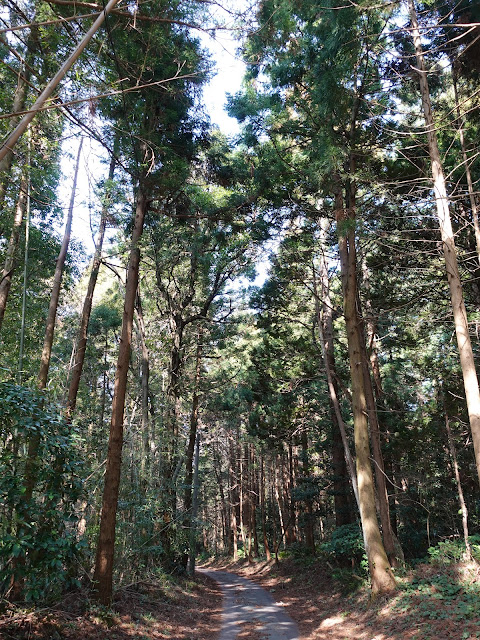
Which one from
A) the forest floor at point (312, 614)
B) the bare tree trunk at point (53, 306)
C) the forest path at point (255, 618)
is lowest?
the forest path at point (255, 618)

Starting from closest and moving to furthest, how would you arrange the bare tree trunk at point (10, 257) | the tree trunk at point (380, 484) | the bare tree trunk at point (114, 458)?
the bare tree trunk at point (114, 458), the bare tree trunk at point (10, 257), the tree trunk at point (380, 484)

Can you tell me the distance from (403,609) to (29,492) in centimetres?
606

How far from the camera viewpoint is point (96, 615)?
20.9 ft

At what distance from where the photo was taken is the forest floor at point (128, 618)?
482cm

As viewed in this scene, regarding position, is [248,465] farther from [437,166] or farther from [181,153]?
[437,166]

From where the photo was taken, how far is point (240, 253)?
13430 millimetres

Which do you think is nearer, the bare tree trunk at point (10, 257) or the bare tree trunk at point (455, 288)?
the bare tree trunk at point (455, 288)

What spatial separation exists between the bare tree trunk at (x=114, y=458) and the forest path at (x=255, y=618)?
2.59 metres

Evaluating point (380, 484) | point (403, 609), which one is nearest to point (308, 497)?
point (380, 484)

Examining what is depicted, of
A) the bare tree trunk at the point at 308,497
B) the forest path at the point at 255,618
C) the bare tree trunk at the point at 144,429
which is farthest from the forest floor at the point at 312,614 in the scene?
the bare tree trunk at the point at 308,497

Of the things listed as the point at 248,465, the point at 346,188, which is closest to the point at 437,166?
the point at 346,188

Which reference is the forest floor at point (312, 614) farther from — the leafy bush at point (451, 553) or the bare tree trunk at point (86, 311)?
the bare tree trunk at point (86, 311)

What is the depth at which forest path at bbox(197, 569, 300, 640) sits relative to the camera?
7859mm

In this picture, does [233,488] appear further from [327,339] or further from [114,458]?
[114,458]
